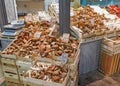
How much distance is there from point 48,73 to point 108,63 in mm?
1739

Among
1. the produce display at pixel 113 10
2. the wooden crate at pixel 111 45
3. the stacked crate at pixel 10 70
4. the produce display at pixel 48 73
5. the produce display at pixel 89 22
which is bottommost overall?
the stacked crate at pixel 10 70

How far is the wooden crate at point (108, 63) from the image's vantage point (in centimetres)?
366

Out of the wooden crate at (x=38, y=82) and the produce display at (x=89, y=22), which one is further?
the produce display at (x=89, y=22)

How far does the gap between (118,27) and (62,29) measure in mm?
1352

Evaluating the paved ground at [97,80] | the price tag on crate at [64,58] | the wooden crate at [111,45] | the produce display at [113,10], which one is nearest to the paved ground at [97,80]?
the paved ground at [97,80]

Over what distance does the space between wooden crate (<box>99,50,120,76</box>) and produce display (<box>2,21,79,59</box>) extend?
3.09 feet

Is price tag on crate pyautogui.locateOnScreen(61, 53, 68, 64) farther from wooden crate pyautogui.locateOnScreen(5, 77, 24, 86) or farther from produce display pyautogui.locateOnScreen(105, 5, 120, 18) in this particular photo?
produce display pyautogui.locateOnScreen(105, 5, 120, 18)

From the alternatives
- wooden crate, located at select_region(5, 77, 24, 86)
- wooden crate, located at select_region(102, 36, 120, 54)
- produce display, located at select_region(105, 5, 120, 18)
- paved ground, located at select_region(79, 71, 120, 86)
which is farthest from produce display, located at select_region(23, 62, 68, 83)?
produce display, located at select_region(105, 5, 120, 18)

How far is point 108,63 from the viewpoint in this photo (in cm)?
372

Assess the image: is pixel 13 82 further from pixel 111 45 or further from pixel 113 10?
pixel 113 10

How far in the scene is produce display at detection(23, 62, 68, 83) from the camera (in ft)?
7.85

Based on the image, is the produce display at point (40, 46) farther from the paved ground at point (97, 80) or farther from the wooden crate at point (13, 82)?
the paved ground at point (97, 80)

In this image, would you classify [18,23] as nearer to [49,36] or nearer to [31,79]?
[49,36]

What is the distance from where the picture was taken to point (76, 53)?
9.25 feet
